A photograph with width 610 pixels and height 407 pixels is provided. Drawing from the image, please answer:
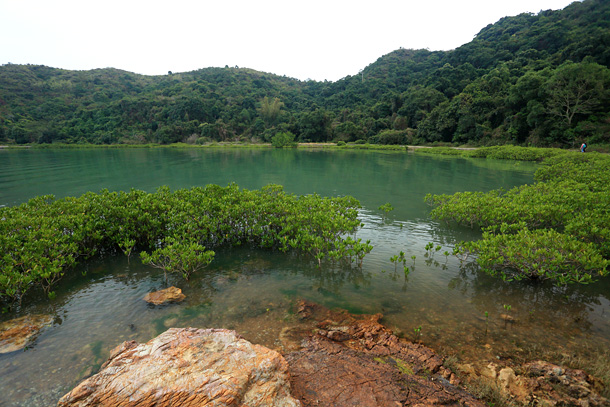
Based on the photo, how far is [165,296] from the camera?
716cm

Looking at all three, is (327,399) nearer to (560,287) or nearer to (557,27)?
(560,287)

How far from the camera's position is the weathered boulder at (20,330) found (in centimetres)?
543

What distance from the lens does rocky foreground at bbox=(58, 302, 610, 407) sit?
3.42m

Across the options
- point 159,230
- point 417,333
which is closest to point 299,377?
point 417,333

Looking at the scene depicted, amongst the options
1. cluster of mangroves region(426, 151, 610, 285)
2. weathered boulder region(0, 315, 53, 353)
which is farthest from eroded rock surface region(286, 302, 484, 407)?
weathered boulder region(0, 315, 53, 353)

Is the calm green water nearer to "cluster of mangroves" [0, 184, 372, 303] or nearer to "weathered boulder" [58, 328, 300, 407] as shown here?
"cluster of mangroves" [0, 184, 372, 303]

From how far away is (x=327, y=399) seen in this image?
386 centimetres

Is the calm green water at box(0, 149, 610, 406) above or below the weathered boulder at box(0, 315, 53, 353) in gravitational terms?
below

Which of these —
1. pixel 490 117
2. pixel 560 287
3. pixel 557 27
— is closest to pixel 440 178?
pixel 560 287

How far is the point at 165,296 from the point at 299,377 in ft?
14.8

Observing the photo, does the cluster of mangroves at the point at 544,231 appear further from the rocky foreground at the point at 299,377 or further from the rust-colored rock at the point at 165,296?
the rust-colored rock at the point at 165,296

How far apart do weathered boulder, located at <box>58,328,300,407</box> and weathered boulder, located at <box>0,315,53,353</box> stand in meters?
2.99

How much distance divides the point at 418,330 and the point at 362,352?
1588mm

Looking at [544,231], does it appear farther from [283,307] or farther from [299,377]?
[299,377]
